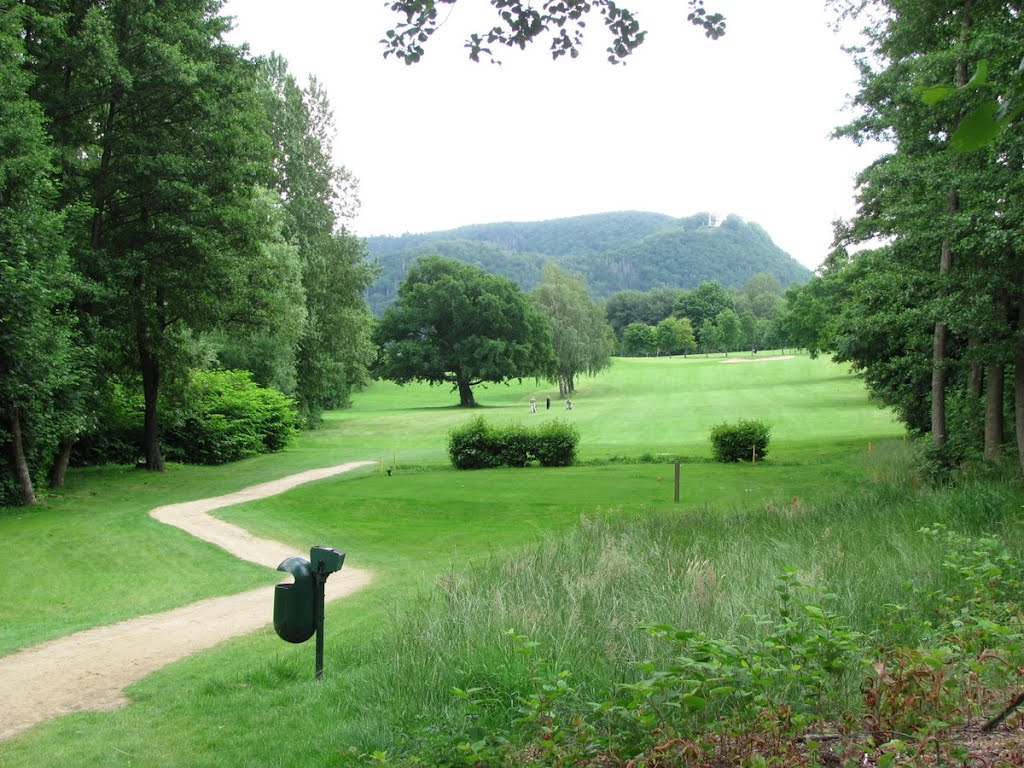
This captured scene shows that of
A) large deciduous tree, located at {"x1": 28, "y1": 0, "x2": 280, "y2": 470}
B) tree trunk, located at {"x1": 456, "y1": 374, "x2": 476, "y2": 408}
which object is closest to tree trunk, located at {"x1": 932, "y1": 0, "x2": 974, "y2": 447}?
large deciduous tree, located at {"x1": 28, "y1": 0, "x2": 280, "y2": 470}

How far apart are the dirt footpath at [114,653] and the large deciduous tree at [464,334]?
165 feet

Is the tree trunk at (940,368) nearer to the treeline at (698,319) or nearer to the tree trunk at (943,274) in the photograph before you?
the tree trunk at (943,274)

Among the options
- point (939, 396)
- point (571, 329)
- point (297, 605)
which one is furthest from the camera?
point (571, 329)

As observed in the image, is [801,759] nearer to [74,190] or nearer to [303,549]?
Result: [303,549]

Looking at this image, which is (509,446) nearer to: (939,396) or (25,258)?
(939,396)

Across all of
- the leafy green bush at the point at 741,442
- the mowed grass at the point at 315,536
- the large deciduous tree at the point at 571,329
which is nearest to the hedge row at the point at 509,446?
the mowed grass at the point at 315,536

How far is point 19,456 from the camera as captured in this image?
18.4 meters

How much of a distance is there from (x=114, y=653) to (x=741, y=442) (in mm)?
22186

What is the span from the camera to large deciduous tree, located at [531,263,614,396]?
219ft

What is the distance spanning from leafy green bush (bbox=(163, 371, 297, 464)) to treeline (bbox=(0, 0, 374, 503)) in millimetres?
212

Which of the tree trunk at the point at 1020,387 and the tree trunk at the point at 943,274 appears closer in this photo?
the tree trunk at the point at 1020,387

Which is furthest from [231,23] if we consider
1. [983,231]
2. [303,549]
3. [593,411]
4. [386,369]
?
[386,369]

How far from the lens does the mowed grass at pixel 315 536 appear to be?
17.5 ft

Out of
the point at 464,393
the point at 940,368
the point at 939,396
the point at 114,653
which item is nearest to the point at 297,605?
the point at 114,653
